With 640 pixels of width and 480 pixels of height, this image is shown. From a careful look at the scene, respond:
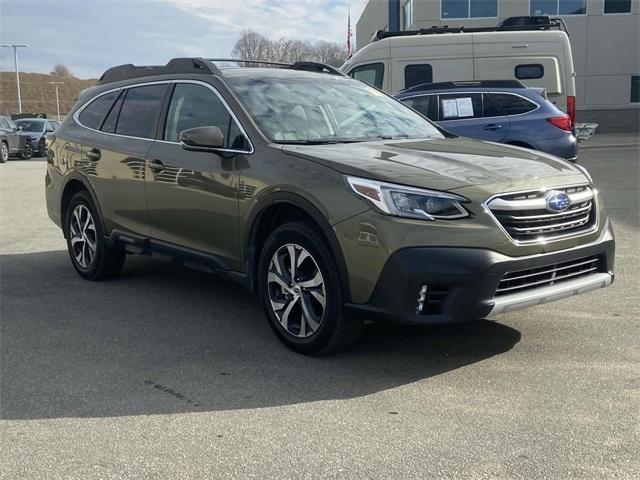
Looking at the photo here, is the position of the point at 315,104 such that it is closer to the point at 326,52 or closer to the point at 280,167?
the point at 280,167

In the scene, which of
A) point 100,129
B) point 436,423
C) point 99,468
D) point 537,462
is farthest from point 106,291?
point 537,462

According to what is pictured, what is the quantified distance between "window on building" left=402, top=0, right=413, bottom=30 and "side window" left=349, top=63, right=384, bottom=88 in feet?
60.6

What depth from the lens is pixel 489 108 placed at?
10.8m

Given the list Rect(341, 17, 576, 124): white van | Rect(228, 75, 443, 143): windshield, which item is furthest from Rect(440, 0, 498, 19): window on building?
Rect(228, 75, 443, 143): windshield

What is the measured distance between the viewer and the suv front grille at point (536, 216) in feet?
12.2

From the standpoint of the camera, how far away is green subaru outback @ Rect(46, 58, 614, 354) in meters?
3.65

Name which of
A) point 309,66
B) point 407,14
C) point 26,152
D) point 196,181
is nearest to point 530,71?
point 309,66

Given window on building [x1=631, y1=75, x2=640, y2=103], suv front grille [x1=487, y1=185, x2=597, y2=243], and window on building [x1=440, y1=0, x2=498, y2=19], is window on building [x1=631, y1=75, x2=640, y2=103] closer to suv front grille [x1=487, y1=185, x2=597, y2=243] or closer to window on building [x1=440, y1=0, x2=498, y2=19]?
window on building [x1=440, y1=0, x2=498, y2=19]

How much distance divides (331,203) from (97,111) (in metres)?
3.42

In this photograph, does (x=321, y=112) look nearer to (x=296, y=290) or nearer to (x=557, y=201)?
(x=296, y=290)

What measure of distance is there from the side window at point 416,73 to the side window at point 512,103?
3956 mm

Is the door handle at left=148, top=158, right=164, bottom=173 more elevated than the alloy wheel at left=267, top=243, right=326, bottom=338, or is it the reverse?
the door handle at left=148, top=158, right=164, bottom=173

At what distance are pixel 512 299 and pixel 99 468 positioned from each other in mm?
2241

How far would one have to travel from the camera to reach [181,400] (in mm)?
3641
